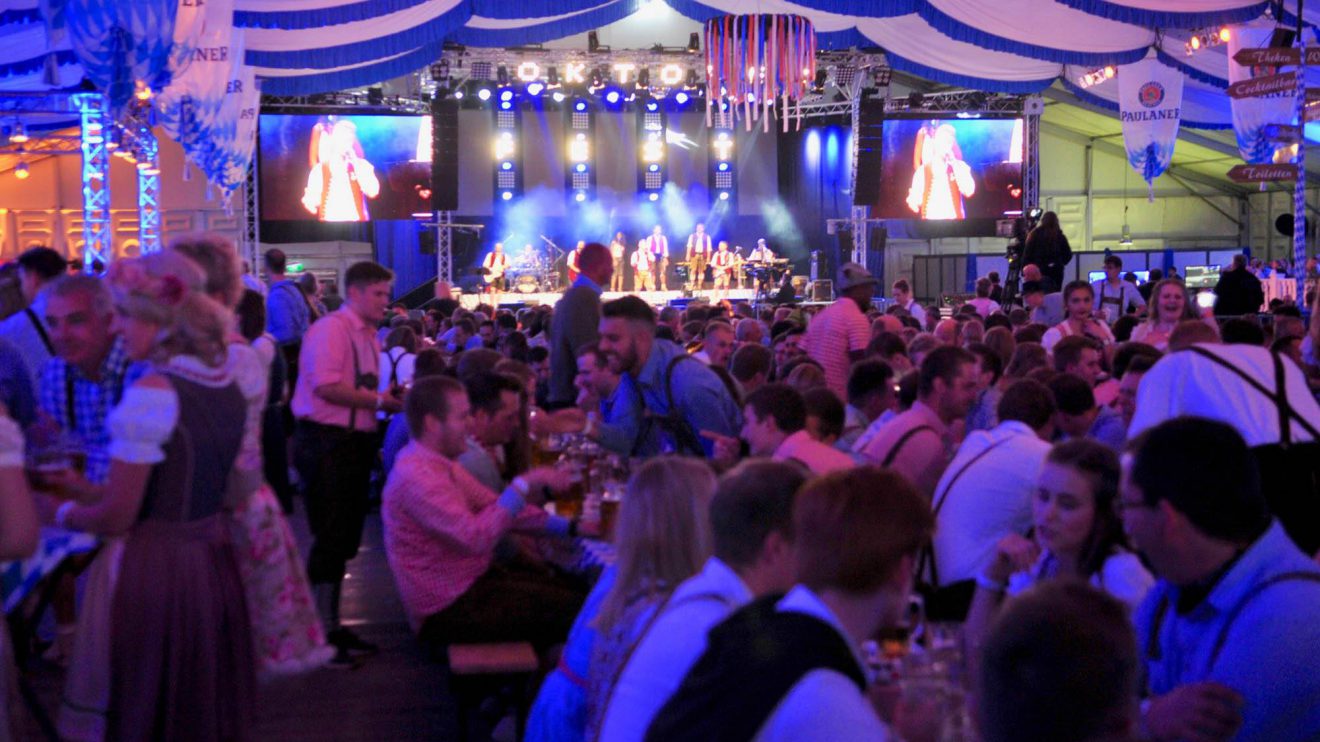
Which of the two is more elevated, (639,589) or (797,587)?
(797,587)

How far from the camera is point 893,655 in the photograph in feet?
7.32

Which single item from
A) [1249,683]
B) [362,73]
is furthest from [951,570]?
[362,73]

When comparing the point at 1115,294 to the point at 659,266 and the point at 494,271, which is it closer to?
the point at 659,266

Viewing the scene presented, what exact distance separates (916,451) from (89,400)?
2.52 metres

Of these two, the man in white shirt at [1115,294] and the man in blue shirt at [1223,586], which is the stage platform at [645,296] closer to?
the man in white shirt at [1115,294]

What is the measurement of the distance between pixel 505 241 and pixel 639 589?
2060 centimetres

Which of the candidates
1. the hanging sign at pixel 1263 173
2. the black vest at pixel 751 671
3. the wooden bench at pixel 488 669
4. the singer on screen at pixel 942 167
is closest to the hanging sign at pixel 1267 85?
the hanging sign at pixel 1263 173

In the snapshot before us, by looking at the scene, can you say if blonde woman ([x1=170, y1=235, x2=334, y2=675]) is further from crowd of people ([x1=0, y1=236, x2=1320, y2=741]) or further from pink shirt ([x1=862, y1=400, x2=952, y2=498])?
pink shirt ([x1=862, y1=400, x2=952, y2=498])

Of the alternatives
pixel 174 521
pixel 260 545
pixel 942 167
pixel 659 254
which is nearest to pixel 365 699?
pixel 260 545

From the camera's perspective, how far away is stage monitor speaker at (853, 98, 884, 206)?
20.8 meters

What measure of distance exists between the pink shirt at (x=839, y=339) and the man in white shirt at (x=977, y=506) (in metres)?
3.63

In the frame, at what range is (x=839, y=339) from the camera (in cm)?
743

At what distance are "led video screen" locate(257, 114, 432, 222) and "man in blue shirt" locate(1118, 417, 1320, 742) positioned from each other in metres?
19.5

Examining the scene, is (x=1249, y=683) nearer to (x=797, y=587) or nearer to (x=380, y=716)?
(x=797, y=587)
